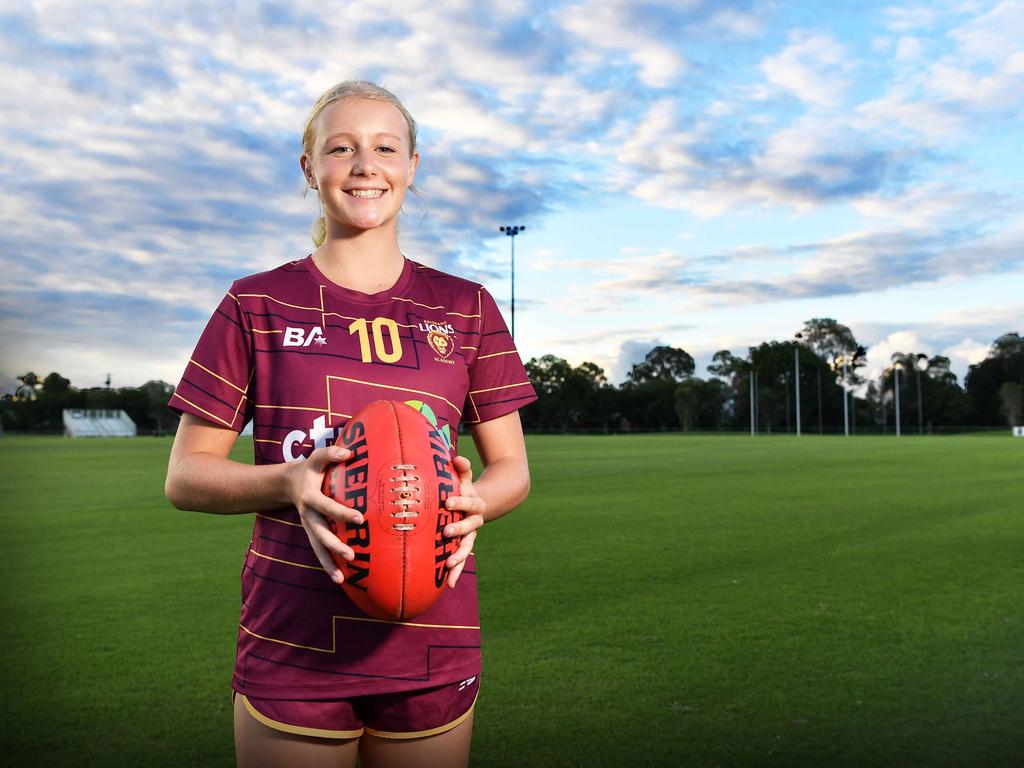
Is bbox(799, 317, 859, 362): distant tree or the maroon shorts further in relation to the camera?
bbox(799, 317, 859, 362): distant tree

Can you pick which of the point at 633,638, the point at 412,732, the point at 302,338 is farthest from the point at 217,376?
the point at 633,638

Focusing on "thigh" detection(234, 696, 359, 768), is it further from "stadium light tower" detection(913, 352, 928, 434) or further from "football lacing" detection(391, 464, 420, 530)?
"stadium light tower" detection(913, 352, 928, 434)

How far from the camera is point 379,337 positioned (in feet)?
6.87

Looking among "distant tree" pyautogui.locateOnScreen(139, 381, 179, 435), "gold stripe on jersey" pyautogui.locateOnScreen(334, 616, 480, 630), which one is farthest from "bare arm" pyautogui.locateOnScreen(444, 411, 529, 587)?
"distant tree" pyautogui.locateOnScreen(139, 381, 179, 435)

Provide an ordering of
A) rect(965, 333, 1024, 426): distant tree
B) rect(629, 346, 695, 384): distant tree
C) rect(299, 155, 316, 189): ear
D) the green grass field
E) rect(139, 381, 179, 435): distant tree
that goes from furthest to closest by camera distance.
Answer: rect(629, 346, 695, 384): distant tree, rect(965, 333, 1024, 426): distant tree, rect(139, 381, 179, 435): distant tree, the green grass field, rect(299, 155, 316, 189): ear

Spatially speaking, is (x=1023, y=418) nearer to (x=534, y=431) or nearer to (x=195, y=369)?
(x=534, y=431)

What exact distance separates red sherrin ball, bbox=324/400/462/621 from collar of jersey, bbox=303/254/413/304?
1.07 ft

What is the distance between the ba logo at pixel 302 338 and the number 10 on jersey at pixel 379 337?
0.07 metres

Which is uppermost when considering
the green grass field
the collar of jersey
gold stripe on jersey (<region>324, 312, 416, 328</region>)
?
the collar of jersey

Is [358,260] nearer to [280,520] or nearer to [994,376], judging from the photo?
[280,520]

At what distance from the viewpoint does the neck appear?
2.15 meters

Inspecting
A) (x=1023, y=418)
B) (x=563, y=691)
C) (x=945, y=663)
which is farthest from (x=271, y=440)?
(x=1023, y=418)

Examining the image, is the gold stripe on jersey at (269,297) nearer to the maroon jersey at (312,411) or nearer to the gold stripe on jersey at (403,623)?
the maroon jersey at (312,411)

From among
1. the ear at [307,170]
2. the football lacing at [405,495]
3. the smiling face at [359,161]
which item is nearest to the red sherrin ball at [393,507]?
the football lacing at [405,495]
